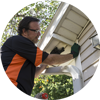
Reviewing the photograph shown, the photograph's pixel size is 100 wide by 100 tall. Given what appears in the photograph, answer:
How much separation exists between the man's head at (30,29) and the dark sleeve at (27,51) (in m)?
0.34

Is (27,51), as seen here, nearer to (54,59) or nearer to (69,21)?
(54,59)

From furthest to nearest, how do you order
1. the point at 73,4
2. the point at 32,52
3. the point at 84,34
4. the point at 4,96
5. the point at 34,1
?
the point at 34,1 → the point at 84,34 → the point at 73,4 → the point at 32,52 → the point at 4,96

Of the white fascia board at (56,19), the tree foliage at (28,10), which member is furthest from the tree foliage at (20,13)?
the white fascia board at (56,19)

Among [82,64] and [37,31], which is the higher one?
[37,31]

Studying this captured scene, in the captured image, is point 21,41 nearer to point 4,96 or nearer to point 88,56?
point 4,96

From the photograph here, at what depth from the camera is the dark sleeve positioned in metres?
1.73

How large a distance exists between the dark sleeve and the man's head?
0.34m

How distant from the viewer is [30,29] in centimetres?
213

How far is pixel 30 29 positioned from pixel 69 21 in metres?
0.79

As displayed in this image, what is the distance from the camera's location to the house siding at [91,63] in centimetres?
191

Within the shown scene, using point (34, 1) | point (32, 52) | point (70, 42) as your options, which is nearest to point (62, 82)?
point (34, 1)

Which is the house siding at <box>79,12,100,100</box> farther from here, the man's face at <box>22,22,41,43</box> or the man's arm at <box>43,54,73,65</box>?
the man's face at <box>22,22,41,43</box>

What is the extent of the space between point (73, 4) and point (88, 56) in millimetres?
936

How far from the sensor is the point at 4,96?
54.8 inches
